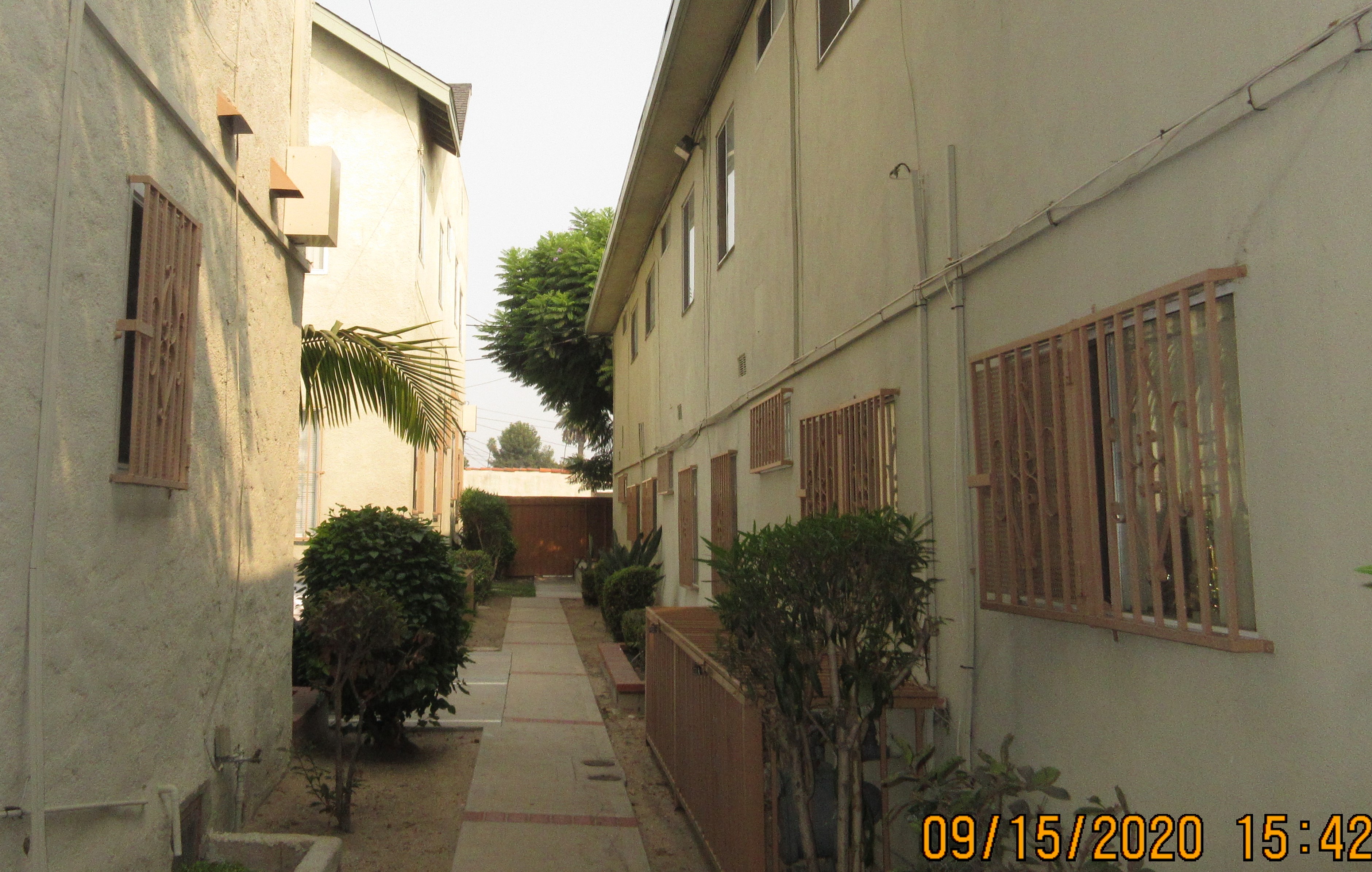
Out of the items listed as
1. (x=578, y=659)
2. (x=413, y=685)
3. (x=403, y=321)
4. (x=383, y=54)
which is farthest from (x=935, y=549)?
(x=383, y=54)

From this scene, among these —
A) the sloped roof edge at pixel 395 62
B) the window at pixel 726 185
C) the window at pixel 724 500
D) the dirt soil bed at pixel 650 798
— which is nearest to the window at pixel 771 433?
the window at pixel 724 500

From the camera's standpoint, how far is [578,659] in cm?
1244

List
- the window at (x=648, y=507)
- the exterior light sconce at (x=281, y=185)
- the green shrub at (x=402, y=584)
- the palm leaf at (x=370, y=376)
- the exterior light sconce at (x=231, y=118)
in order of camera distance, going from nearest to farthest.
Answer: the exterior light sconce at (x=231, y=118) < the exterior light sconce at (x=281, y=185) < the green shrub at (x=402, y=584) < the palm leaf at (x=370, y=376) < the window at (x=648, y=507)

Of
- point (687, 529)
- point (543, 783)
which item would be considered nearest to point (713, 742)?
point (543, 783)

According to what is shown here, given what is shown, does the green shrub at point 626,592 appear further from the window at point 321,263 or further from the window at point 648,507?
the window at point 321,263

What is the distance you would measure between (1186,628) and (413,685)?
208 inches

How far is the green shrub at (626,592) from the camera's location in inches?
556

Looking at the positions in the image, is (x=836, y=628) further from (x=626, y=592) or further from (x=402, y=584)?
(x=626, y=592)

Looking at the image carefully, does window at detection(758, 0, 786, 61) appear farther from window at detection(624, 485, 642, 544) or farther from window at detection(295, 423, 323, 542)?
window at detection(624, 485, 642, 544)

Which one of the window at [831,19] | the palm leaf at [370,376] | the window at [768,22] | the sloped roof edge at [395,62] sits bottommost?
the palm leaf at [370,376]

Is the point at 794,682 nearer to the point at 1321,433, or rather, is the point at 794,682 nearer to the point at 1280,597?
the point at 1280,597

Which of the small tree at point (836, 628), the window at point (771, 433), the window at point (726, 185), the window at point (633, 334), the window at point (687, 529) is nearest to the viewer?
the small tree at point (836, 628)

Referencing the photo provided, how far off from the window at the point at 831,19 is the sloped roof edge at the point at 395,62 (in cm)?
857

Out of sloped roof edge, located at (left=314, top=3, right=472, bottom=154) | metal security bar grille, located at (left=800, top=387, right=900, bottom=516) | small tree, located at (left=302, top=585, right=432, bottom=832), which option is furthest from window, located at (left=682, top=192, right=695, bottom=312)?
small tree, located at (left=302, top=585, right=432, bottom=832)
